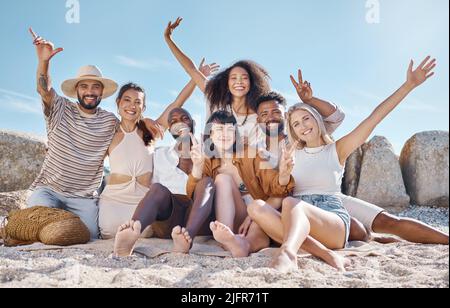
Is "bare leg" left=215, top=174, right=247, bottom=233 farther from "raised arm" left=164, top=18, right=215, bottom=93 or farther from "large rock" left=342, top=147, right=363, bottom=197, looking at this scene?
"large rock" left=342, top=147, right=363, bottom=197

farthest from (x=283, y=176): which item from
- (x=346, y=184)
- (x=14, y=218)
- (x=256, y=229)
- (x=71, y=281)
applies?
(x=346, y=184)

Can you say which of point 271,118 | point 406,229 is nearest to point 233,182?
point 271,118

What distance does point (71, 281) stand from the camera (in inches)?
97.3

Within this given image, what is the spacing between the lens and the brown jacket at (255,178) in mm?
3516

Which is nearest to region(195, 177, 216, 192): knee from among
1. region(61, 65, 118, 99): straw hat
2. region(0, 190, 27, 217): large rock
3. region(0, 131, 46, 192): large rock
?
region(61, 65, 118, 99): straw hat

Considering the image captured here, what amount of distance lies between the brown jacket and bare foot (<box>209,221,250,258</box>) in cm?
51

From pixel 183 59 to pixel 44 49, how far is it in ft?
5.24

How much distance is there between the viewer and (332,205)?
→ 3457mm

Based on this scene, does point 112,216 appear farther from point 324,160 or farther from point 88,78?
point 324,160

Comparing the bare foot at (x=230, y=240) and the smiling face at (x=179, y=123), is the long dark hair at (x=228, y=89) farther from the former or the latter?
the bare foot at (x=230, y=240)

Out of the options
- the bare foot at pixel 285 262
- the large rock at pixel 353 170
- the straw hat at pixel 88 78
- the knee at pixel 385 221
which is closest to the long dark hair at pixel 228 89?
the straw hat at pixel 88 78

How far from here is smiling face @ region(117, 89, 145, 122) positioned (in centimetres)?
445
